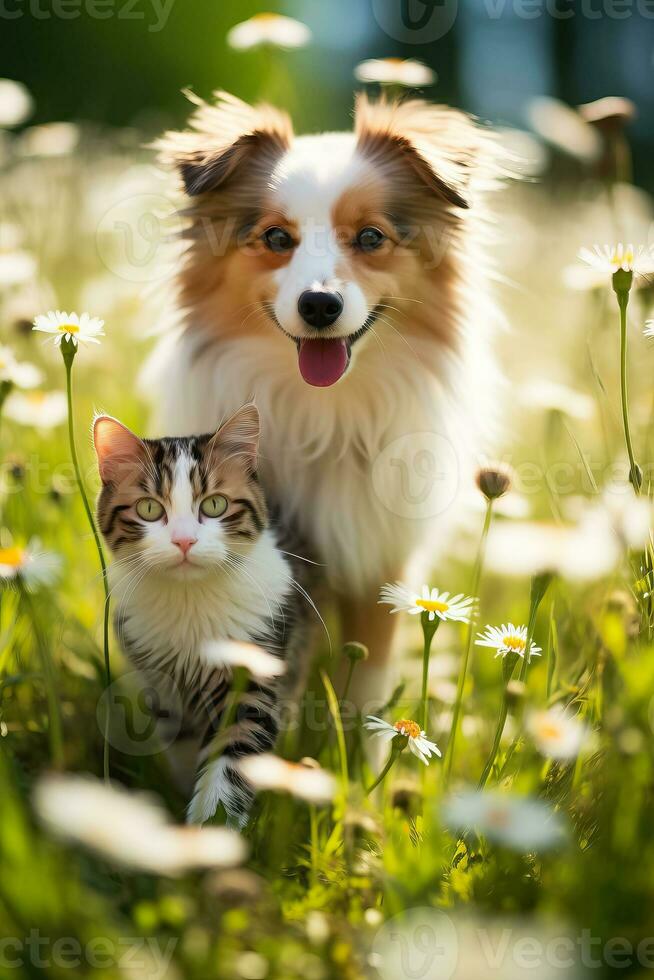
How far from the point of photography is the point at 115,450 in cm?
163

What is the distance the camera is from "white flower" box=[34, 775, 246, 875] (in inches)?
35.2

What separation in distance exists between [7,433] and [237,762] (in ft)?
5.20

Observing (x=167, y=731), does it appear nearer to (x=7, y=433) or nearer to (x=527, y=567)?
(x=527, y=567)

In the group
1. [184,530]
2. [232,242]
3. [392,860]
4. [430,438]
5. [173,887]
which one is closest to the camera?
[173,887]

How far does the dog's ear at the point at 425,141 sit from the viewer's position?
208cm

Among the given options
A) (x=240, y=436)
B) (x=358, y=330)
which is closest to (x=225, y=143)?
(x=358, y=330)

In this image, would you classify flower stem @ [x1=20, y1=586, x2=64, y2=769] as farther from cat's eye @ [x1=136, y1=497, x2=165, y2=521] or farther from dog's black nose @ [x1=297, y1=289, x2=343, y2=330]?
dog's black nose @ [x1=297, y1=289, x2=343, y2=330]

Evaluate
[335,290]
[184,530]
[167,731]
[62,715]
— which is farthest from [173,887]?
[335,290]

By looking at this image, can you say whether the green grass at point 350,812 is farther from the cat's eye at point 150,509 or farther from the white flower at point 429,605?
the cat's eye at point 150,509

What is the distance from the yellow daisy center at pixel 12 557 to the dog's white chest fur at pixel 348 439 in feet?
2.58

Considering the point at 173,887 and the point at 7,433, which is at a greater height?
the point at 7,433

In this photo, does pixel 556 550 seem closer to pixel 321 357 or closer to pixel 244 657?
pixel 244 657

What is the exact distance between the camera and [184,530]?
1525 millimetres

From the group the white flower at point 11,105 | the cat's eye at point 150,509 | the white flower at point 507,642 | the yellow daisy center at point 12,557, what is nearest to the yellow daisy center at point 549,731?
the white flower at point 507,642
